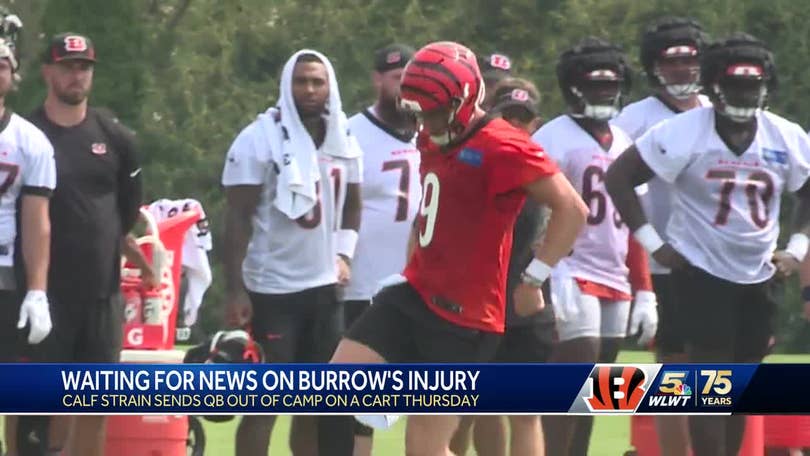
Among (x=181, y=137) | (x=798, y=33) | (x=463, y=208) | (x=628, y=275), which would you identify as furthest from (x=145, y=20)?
(x=463, y=208)

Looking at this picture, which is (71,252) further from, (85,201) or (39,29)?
(39,29)

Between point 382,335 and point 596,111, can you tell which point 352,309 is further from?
point 382,335

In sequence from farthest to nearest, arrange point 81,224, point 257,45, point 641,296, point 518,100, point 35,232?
point 257,45
point 641,296
point 518,100
point 81,224
point 35,232

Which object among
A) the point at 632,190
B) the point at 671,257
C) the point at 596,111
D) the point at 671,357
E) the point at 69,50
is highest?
the point at 69,50

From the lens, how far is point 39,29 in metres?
36.3

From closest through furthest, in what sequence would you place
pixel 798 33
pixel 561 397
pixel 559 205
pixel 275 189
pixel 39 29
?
pixel 559 205 < pixel 561 397 < pixel 275 189 < pixel 39 29 < pixel 798 33

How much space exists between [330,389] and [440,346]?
87cm

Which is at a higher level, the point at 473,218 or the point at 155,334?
the point at 473,218

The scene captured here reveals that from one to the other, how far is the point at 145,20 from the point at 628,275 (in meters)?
28.6

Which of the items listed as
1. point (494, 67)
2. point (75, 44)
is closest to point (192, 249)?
point (494, 67)

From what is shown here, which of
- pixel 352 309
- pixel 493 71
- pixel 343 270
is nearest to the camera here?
pixel 343 270

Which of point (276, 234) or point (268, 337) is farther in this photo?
point (276, 234)

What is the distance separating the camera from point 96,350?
11602 millimetres

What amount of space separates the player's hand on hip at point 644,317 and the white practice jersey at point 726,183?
2.57 feet
